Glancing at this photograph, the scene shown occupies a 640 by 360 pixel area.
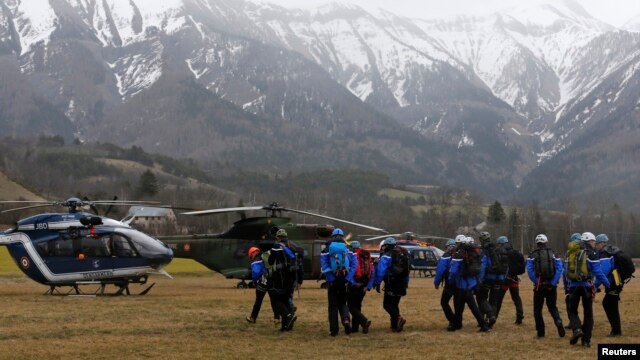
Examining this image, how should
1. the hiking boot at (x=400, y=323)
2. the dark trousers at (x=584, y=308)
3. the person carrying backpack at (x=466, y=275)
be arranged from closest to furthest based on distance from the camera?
the dark trousers at (x=584, y=308), the hiking boot at (x=400, y=323), the person carrying backpack at (x=466, y=275)

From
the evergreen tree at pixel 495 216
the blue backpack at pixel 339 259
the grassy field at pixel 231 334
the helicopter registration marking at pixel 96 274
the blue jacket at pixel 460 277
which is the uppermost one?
the evergreen tree at pixel 495 216

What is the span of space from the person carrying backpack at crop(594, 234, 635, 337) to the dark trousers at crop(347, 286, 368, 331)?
5.13 metres

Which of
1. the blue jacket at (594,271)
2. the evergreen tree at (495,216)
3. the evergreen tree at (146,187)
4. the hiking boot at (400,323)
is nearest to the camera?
the blue jacket at (594,271)

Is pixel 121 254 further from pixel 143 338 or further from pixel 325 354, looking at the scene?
pixel 325 354

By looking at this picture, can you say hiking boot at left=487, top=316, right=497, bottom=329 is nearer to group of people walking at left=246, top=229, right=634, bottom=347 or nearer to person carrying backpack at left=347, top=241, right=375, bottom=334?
group of people walking at left=246, top=229, right=634, bottom=347

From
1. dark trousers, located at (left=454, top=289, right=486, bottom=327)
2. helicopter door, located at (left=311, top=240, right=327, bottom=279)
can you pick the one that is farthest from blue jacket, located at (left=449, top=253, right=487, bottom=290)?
helicopter door, located at (left=311, top=240, right=327, bottom=279)

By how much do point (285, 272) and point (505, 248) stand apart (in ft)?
21.8

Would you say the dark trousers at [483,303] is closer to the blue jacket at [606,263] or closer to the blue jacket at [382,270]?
the blue jacket at [382,270]

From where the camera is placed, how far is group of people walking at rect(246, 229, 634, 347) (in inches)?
728

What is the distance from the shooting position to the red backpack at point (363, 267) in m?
20.4

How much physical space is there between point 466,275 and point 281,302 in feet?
14.1

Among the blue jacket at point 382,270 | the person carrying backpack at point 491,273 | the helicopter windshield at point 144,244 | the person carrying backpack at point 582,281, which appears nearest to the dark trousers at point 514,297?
the person carrying backpack at point 491,273

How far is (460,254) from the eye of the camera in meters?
20.7

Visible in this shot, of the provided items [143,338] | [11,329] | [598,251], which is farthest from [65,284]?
[598,251]
